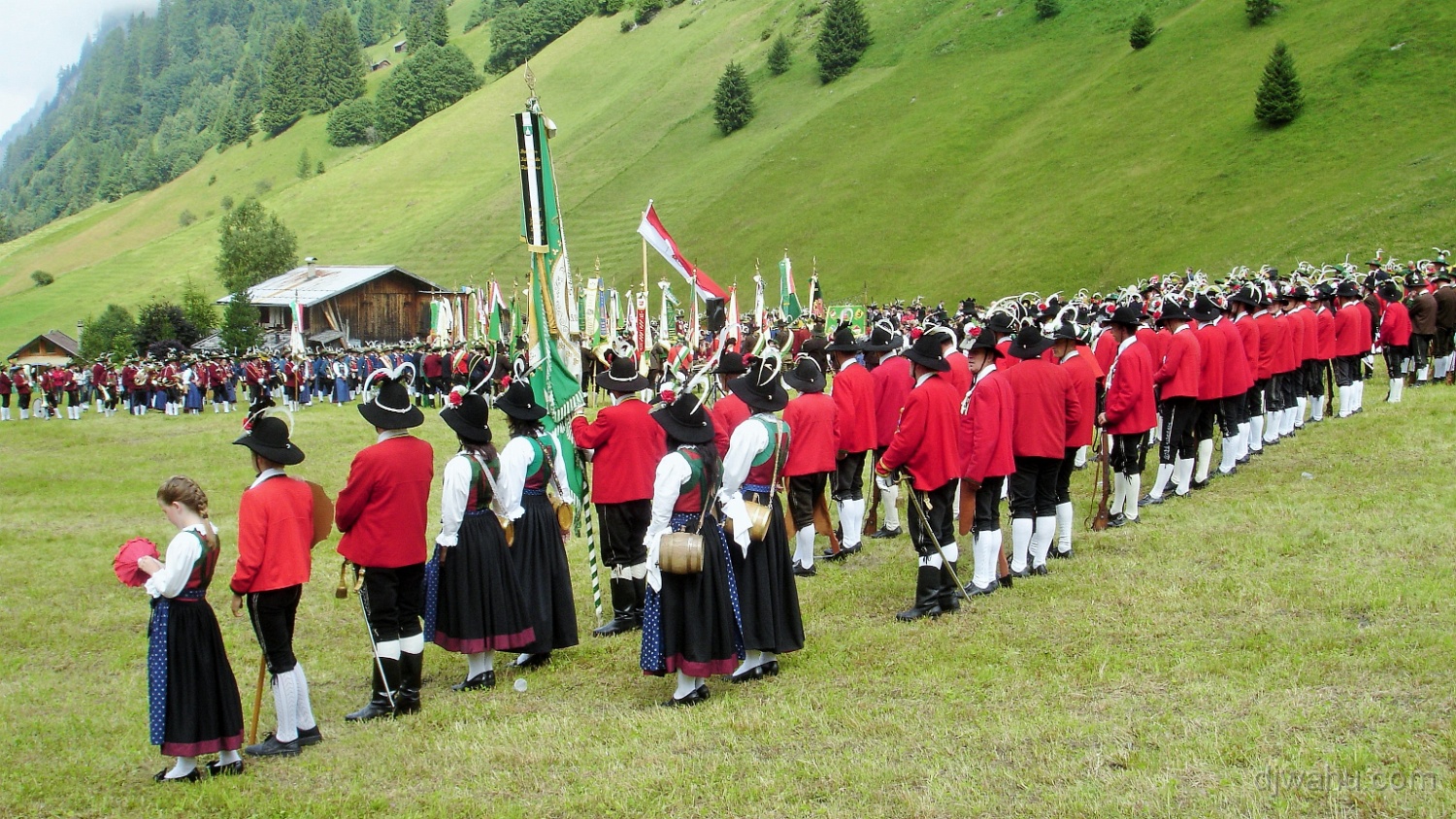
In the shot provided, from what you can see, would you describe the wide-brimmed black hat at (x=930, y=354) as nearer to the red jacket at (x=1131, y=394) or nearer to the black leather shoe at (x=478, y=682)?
the red jacket at (x=1131, y=394)

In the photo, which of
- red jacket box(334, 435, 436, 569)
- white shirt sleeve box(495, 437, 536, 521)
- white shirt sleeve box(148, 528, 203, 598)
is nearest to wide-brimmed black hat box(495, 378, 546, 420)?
white shirt sleeve box(495, 437, 536, 521)

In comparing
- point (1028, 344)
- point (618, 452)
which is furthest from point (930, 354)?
point (618, 452)

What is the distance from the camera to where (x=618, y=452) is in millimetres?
9617

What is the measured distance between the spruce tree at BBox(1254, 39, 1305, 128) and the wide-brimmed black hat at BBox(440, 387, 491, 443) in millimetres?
49157

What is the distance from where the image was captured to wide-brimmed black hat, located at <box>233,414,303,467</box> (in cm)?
682

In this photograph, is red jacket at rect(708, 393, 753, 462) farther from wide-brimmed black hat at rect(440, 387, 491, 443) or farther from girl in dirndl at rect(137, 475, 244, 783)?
girl in dirndl at rect(137, 475, 244, 783)

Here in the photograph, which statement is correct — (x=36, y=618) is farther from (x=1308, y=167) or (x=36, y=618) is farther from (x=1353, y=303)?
(x=1308, y=167)

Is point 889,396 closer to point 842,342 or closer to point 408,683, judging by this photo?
point 842,342

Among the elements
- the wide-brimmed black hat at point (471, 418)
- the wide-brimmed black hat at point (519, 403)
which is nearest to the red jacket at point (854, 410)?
the wide-brimmed black hat at point (519, 403)

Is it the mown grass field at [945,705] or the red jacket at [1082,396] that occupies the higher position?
the red jacket at [1082,396]

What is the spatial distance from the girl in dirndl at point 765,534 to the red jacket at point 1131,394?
4.83 meters

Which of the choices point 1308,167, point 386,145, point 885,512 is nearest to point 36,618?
point 885,512

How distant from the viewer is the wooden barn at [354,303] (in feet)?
211

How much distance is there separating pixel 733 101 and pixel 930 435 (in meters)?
78.0
